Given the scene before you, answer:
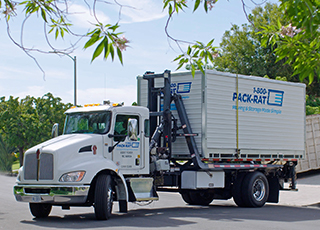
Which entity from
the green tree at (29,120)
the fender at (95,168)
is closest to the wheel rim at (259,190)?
the fender at (95,168)

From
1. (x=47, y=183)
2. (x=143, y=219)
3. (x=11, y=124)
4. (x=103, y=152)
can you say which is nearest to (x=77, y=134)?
(x=103, y=152)

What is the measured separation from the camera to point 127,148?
12.3 meters

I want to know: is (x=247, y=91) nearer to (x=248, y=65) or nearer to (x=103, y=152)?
(x=103, y=152)

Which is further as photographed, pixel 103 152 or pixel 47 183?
pixel 103 152

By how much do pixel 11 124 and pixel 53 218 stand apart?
27397mm

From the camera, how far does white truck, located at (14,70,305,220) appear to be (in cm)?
1108

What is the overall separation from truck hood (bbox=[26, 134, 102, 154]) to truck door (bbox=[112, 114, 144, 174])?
596mm

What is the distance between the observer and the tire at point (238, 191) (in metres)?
15.0

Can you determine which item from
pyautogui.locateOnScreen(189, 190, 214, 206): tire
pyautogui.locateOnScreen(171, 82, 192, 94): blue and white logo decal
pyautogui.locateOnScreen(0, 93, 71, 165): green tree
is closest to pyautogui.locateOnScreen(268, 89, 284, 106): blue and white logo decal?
pyautogui.locateOnScreen(171, 82, 192, 94): blue and white logo decal

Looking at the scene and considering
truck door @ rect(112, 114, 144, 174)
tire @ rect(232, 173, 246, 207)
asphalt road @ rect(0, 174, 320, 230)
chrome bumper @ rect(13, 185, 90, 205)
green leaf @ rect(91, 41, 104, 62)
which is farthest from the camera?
tire @ rect(232, 173, 246, 207)

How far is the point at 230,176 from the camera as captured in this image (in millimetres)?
15391

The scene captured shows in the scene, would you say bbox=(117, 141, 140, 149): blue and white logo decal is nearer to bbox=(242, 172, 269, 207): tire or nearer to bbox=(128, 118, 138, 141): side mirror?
bbox=(128, 118, 138, 141): side mirror

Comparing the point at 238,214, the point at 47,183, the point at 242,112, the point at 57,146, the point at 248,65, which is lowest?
the point at 238,214

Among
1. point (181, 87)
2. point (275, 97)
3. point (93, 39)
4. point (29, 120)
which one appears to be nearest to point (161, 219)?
point (181, 87)
